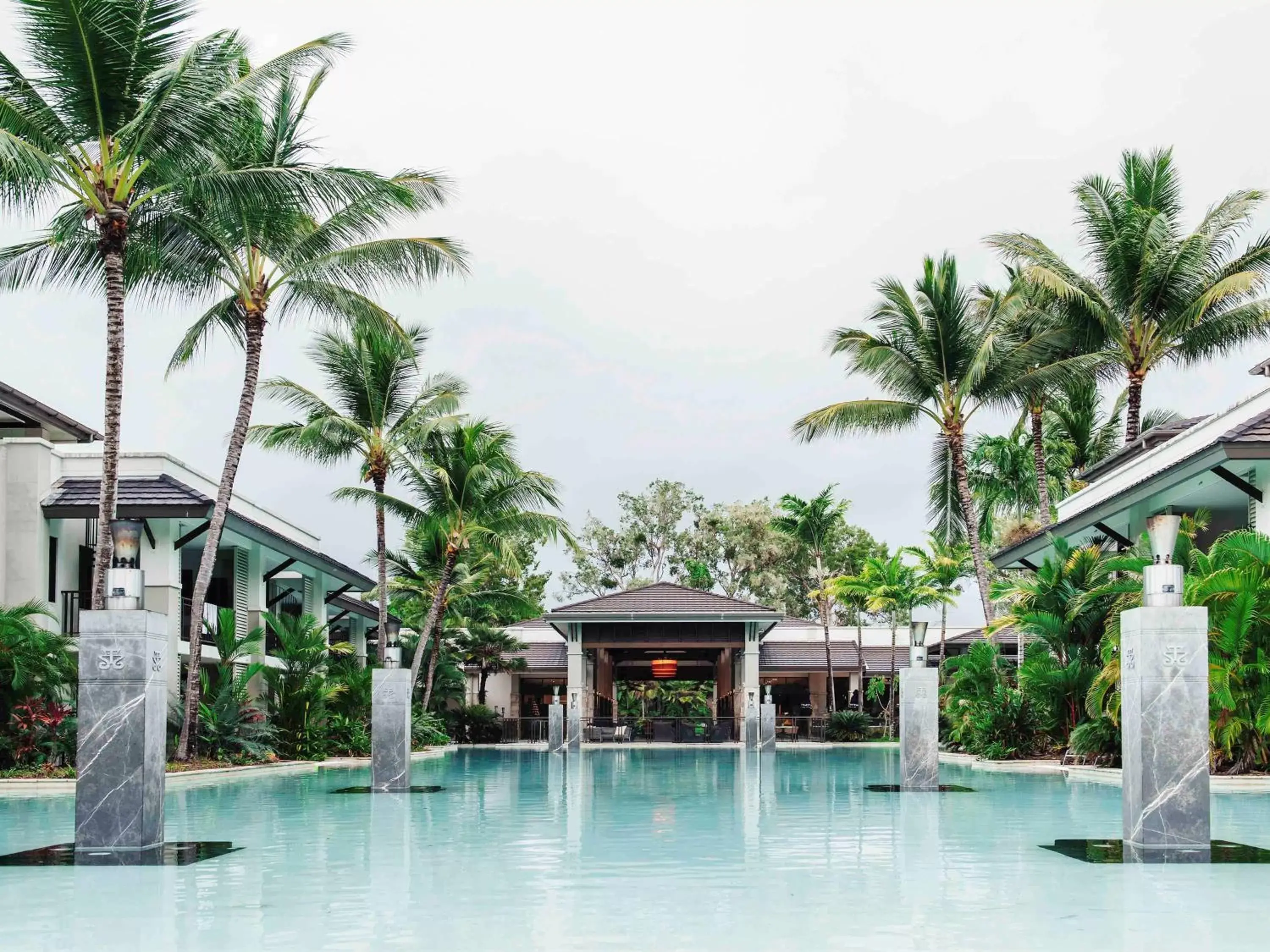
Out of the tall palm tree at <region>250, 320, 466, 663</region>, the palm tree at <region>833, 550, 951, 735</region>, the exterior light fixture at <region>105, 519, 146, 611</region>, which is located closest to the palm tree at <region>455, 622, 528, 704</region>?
the palm tree at <region>833, 550, 951, 735</region>

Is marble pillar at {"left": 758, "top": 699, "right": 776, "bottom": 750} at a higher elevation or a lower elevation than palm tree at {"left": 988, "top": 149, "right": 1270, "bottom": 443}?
lower

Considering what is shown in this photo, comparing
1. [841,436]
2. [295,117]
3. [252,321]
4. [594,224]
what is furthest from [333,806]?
[594,224]

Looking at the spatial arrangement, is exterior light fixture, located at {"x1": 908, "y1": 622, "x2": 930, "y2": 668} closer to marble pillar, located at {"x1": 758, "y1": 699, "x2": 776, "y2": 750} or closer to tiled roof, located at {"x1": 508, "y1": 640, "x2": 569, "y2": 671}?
marble pillar, located at {"x1": 758, "y1": 699, "x2": 776, "y2": 750}

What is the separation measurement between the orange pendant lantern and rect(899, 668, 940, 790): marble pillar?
1218 inches

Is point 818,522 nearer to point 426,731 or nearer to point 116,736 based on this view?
point 426,731

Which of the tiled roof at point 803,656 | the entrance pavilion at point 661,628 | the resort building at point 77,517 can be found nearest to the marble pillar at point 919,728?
the resort building at point 77,517

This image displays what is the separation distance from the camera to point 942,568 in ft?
136

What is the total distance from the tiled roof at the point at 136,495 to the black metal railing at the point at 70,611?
1700mm

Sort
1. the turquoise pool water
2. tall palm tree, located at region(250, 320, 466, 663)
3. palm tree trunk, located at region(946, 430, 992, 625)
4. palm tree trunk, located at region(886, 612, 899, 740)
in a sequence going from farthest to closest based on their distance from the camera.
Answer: palm tree trunk, located at region(886, 612, 899, 740) < tall palm tree, located at region(250, 320, 466, 663) < palm tree trunk, located at region(946, 430, 992, 625) < the turquoise pool water

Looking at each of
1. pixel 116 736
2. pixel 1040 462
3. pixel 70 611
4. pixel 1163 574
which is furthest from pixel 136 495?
pixel 1040 462

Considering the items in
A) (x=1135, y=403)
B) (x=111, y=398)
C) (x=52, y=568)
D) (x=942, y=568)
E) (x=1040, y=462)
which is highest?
(x=1135, y=403)

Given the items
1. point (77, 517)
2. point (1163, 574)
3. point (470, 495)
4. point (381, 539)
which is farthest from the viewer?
point (470, 495)

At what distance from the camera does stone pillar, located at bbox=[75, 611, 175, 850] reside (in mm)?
9688

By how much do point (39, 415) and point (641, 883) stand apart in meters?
21.3
